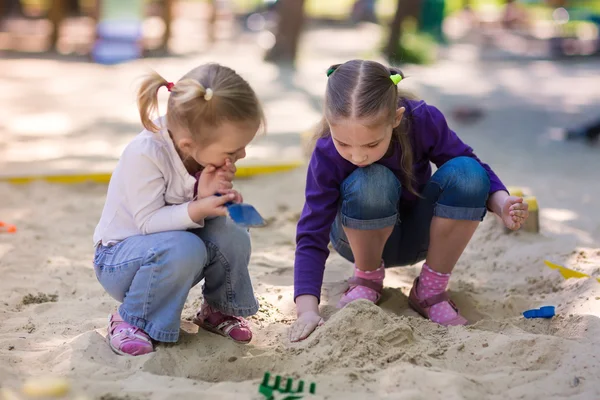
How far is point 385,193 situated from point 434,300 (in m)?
0.42

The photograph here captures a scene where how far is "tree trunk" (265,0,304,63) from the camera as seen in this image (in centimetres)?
1001

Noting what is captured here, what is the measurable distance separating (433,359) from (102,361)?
36.0 inches

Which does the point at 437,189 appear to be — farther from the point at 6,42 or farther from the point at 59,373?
the point at 6,42

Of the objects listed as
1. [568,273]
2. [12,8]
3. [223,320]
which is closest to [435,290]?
[568,273]

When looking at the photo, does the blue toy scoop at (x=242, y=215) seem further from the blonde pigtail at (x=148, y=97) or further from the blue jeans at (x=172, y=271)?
the blonde pigtail at (x=148, y=97)

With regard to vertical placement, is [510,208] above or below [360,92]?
below

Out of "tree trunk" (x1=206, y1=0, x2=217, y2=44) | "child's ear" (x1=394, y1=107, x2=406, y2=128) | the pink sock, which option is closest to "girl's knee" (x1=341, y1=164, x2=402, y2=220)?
"child's ear" (x1=394, y1=107, x2=406, y2=128)

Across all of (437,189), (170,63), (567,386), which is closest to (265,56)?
(170,63)

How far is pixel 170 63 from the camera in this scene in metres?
9.64

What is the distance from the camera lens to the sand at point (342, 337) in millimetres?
1941

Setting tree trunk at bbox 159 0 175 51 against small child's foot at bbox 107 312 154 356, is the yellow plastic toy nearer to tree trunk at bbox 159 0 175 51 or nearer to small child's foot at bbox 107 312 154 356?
small child's foot at bbox 107 312 154 356

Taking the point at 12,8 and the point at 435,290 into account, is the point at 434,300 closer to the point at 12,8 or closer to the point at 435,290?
the point at 435,290

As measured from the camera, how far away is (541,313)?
2.44 meters

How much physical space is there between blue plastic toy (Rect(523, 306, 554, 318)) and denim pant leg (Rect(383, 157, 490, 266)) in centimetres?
34
